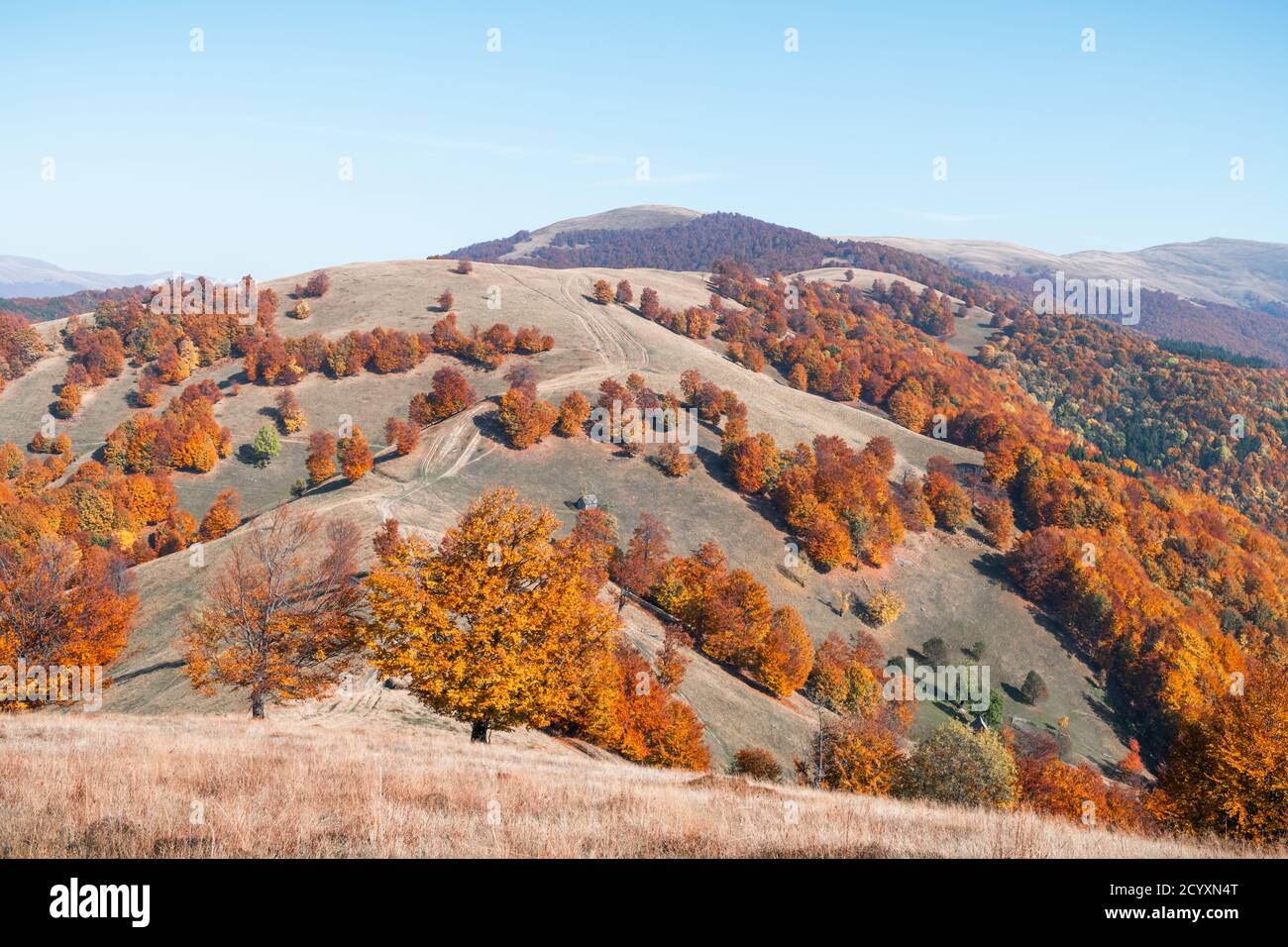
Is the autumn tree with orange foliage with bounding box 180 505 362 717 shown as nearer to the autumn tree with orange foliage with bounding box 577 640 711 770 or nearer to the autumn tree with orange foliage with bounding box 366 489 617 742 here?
the autumn tree with orange foliage with bounding box 366 489 617 742

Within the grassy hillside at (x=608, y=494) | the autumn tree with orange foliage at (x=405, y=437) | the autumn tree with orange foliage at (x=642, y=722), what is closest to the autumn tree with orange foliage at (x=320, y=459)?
the grassy hillside at (x=608, y=494)

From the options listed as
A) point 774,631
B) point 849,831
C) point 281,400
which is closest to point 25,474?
point 281,400

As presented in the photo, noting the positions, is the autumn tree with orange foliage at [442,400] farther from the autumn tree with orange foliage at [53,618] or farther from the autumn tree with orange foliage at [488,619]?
the autumn tree with orange foliage at [488,619]

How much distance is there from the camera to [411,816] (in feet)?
32.7

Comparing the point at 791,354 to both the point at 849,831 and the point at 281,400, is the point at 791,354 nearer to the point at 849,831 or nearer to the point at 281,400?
the point at 281,400

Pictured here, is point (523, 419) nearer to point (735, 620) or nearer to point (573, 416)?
point (573, 416)

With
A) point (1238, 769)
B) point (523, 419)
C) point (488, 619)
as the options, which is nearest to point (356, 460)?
point (523, 419)

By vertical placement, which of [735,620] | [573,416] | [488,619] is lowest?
[735,620]

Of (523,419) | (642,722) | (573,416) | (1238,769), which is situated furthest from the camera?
(573,416)

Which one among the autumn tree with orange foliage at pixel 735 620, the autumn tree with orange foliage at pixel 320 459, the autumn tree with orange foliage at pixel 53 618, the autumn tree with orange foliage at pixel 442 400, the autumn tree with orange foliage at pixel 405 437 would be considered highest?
the autumn tree with orange foliage at pixel 442 400

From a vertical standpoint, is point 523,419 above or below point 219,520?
above

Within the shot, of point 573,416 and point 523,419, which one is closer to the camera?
point 523,419

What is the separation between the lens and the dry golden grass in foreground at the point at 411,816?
8328mm
